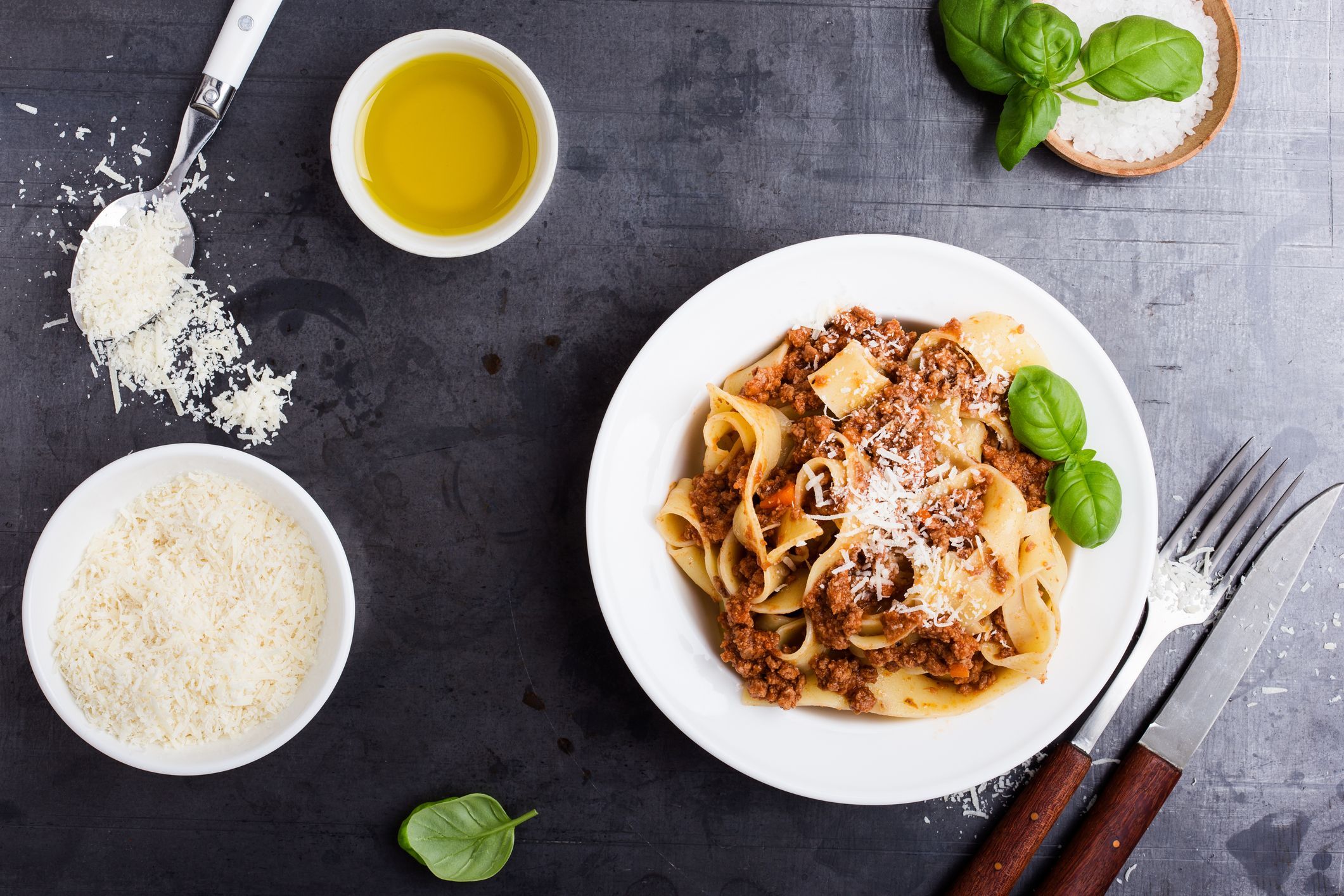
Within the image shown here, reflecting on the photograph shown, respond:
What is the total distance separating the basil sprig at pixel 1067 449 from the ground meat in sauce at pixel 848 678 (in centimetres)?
78

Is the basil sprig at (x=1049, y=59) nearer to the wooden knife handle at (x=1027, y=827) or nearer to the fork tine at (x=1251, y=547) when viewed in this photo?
the fork tine at (x=1251, y=547)

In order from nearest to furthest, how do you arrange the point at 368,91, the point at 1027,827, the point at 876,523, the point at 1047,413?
the point at 876,523
the point at 1047,413
the point at 368,91
the point at 1027,827

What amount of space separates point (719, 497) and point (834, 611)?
0.50 metres

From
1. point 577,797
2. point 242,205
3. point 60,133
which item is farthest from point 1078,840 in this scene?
point 60,133

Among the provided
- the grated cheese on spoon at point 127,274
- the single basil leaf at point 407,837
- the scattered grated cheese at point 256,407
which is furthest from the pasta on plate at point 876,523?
the grated cheese on spoon at point 127,274

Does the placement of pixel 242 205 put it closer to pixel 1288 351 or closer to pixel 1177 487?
pixel 1177 487

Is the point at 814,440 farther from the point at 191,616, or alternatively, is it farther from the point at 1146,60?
the point at 191,616

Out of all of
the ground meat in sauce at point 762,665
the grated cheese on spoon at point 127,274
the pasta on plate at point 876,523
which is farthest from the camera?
the grated cheese on spoon at point 127,274

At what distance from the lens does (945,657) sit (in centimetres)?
262

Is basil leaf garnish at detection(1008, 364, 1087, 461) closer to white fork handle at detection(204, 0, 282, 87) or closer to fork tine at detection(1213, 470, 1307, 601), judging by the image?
fork tine at detection(1213, 470, 1307, 601)

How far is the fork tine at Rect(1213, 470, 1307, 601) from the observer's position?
3139 millimetres

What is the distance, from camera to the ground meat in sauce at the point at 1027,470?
2.71 meters

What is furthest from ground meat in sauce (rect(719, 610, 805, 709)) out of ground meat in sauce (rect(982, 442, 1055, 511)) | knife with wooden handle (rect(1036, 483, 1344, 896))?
knife with wooden handle (rect(1036, 483, 1344, 896))

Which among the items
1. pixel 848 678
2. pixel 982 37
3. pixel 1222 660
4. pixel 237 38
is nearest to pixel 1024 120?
pixel 982 37
